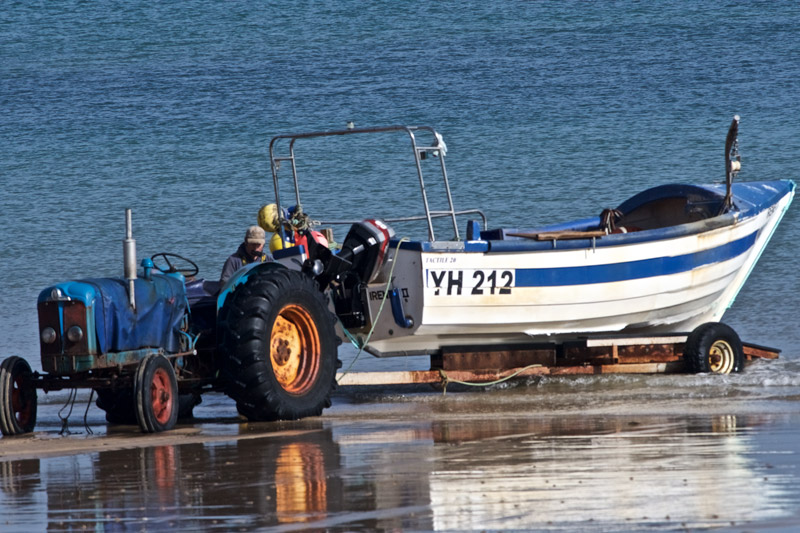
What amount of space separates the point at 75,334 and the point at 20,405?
33.7 inches

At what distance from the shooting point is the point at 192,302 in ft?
32.6

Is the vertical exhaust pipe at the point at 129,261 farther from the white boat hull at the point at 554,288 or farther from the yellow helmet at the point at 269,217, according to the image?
the yellow helmet at the point at 269,217

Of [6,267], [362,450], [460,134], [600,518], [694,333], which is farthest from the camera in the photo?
[460,134]

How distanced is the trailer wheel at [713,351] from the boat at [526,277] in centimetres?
42

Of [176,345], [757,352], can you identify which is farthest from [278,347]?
[757,352]

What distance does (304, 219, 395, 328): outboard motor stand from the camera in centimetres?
1050

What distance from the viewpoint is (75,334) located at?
862cm

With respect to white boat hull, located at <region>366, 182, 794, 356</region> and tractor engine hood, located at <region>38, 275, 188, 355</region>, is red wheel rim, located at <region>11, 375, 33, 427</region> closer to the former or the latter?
tractor engine hood, located at <region>38, 275, 188, 355</region>

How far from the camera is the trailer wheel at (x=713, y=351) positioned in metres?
11.4

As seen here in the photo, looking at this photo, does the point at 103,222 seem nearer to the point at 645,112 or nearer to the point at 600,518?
the point at 645,112

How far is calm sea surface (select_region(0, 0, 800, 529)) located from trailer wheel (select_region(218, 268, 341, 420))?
93.0 inches

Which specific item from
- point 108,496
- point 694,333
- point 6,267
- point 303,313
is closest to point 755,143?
point 6,267

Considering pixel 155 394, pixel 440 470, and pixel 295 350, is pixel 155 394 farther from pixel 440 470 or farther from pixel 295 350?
pixel 440 470

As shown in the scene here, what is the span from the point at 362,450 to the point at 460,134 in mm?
25965
